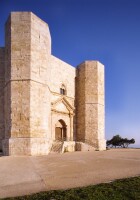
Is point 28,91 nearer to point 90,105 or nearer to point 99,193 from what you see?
point 90,105

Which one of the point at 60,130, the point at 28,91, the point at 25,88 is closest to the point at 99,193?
the point at 28,91

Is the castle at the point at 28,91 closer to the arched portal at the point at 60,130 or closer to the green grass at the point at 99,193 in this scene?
the arched portal at the point at 60,130

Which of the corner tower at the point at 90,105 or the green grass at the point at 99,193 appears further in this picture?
the corner tower at the point at 90,105

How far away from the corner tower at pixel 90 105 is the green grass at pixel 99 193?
1718cm

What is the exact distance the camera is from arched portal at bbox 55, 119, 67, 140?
21.0 meters

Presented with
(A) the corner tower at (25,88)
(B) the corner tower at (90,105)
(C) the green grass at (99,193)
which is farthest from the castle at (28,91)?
(C) the green grass at (99,193)

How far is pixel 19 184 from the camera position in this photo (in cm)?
519

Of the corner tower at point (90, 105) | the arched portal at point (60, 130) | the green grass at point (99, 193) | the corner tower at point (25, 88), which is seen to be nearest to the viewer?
the green grass at point (99, 193)

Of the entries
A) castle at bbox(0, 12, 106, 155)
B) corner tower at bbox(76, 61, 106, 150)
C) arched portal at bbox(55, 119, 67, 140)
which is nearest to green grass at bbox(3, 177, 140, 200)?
castle at bbox(0, 12, 106, 155)

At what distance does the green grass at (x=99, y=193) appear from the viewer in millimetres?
3968

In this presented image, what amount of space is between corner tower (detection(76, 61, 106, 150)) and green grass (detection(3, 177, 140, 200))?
1718cm

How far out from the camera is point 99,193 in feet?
13.7

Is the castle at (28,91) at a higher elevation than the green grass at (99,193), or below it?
higher

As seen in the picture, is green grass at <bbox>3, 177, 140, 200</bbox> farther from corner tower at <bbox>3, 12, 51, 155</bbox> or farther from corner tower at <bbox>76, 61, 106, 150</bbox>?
corner tower at <bbox>76, 61, 106, 150</bbox>
